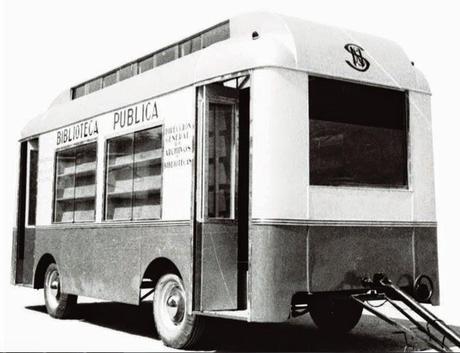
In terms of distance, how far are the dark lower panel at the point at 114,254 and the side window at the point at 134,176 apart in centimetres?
23

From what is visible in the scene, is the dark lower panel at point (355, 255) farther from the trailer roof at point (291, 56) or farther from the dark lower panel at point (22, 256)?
the dark lower panel at point (22, 256)

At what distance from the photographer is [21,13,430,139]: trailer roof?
6.82m

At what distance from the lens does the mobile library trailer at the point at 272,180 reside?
21.7ft

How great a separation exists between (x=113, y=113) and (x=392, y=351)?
183 inches

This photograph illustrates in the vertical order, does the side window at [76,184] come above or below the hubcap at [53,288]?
above

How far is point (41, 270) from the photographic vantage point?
10.9 meters

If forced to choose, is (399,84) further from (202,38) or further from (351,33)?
(202,38)

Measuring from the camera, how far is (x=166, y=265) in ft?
25.8

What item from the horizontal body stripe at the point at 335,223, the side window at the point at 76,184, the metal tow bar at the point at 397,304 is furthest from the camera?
the side window at the point at 76,184

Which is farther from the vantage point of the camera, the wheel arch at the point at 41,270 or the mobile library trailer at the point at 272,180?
the wheel arch at the point at 41,270

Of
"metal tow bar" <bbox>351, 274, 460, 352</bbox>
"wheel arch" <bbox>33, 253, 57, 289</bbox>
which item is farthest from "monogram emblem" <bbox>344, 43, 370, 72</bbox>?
"wheel arch" <bbox>33, 253, 57, 289</bbox>

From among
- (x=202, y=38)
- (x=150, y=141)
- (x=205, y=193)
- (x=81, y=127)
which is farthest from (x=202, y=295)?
(x=81, y=127)

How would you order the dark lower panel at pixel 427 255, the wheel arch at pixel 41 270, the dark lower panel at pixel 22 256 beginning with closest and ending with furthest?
the dark lower panel at pixel 427 255 < the wheel arch at pixel 41 270 < the dark lower panel at pixel 22 256

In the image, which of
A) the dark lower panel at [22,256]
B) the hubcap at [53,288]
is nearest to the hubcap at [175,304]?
the hubcap at [53,288]
